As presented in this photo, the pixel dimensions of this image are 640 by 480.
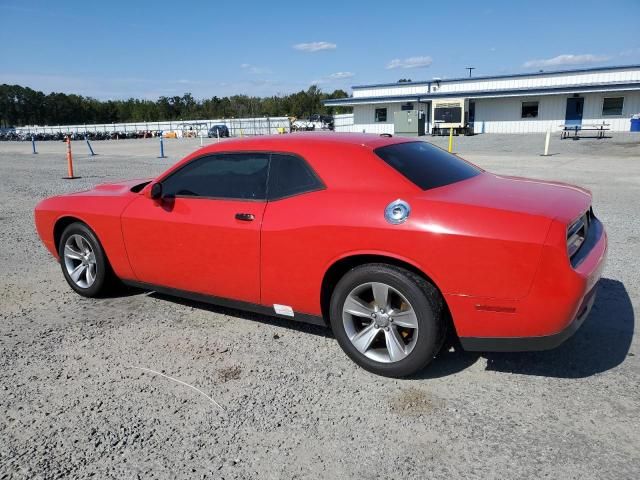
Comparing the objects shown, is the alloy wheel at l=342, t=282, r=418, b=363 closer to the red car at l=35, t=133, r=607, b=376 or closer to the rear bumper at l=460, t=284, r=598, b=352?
the red car at l=35, t=133, r=607, b=376

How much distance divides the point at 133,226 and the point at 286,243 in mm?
1599

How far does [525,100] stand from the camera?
40594mm

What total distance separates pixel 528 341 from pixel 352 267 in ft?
3.88

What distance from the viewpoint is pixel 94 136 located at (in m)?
69.4

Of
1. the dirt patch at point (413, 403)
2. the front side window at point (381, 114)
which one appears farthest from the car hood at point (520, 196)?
the front side window at point (381, 114)

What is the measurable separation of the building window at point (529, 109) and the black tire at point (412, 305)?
138ft

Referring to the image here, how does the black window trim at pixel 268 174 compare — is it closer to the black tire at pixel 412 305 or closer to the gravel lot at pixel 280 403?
the black tire at pixel 412 305

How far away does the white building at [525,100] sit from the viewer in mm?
37688

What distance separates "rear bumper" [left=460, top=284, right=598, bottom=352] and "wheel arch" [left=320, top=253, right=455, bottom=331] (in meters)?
0.24

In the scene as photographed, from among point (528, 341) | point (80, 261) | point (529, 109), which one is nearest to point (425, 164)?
point (528, 341)

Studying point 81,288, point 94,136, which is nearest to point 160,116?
point 94,136

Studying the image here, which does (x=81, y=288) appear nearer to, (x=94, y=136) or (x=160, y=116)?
(x=94, y=136)

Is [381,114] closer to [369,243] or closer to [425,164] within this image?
[425,164]

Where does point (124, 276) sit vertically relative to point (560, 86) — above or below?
below
